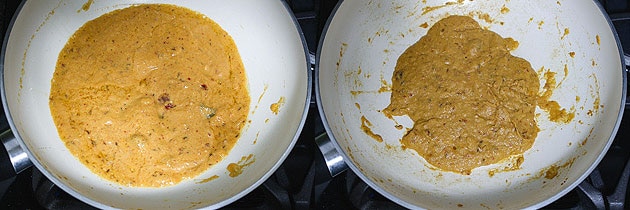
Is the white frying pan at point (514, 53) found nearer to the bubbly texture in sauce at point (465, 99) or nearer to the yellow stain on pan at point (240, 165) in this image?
the bubbly texture in sauce at point (465, 99)

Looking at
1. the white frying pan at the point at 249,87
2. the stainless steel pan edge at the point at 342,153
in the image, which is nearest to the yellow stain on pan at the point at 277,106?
the white frying pan at the point at 249,87

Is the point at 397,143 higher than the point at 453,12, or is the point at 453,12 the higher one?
the point at 453,12

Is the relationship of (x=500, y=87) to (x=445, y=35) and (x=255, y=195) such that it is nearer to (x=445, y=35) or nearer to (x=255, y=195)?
(x=445, y=35)

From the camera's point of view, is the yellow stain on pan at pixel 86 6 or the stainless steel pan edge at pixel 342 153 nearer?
the stainless steel pan edge at pixel 342 153

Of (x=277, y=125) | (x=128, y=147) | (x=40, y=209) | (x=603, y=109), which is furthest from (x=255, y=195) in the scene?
(x=603, y=109)

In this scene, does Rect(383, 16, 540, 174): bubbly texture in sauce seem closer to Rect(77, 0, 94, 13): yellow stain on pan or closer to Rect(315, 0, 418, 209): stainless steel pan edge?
Rect(315, 0, 418, 209): stainless steel pan edge

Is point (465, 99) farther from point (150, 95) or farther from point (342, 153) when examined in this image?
point (150, 95)
